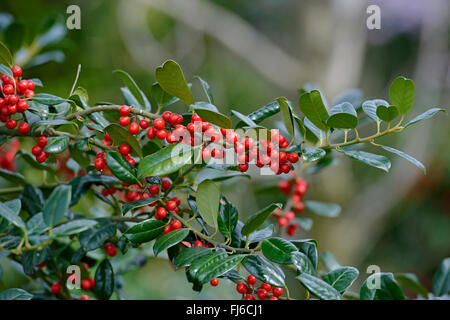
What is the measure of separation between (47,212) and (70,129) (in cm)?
20

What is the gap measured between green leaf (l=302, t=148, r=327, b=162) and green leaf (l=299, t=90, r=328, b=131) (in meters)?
0.05

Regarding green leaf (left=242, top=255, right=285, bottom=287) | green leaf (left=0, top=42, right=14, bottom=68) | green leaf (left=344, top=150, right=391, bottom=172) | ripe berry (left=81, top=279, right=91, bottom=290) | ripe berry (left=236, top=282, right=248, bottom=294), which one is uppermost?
green leaf (left=0, top=42, right=14, bottom=68)

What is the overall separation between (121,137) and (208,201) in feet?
0.44

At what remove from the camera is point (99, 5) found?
3.05 metres

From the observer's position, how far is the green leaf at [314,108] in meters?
0.56

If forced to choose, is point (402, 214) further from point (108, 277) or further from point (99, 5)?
point (108, 277)

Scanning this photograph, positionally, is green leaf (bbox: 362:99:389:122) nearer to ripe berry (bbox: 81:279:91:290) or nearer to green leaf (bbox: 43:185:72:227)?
green leaf (bbox: 43:185:72:227)

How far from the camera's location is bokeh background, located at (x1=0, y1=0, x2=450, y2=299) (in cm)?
209

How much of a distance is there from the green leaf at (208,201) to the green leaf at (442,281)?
1.42 feet

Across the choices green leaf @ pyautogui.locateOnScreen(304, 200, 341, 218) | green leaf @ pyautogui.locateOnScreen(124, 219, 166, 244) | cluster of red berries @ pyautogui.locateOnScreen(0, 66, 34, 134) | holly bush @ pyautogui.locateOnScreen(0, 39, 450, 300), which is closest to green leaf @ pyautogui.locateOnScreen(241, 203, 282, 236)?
holly bush @ pyautogui.locateOnScreen(0, 39, 450, 300)

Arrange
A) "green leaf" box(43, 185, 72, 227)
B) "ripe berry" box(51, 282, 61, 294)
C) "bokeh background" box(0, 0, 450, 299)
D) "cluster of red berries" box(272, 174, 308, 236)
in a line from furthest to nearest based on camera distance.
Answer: "bokeh background" box(0, 0, 450, 299) → "cluster of red berries" box(272, 174, 308, 236) → "ripe berry" box(51, 282, 61, 294) → "green leaf" box(43, 185, 72, 227)

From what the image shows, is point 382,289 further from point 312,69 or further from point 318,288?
point 312,69

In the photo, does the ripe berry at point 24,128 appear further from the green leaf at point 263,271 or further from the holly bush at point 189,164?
the green leaf at point 263,271
